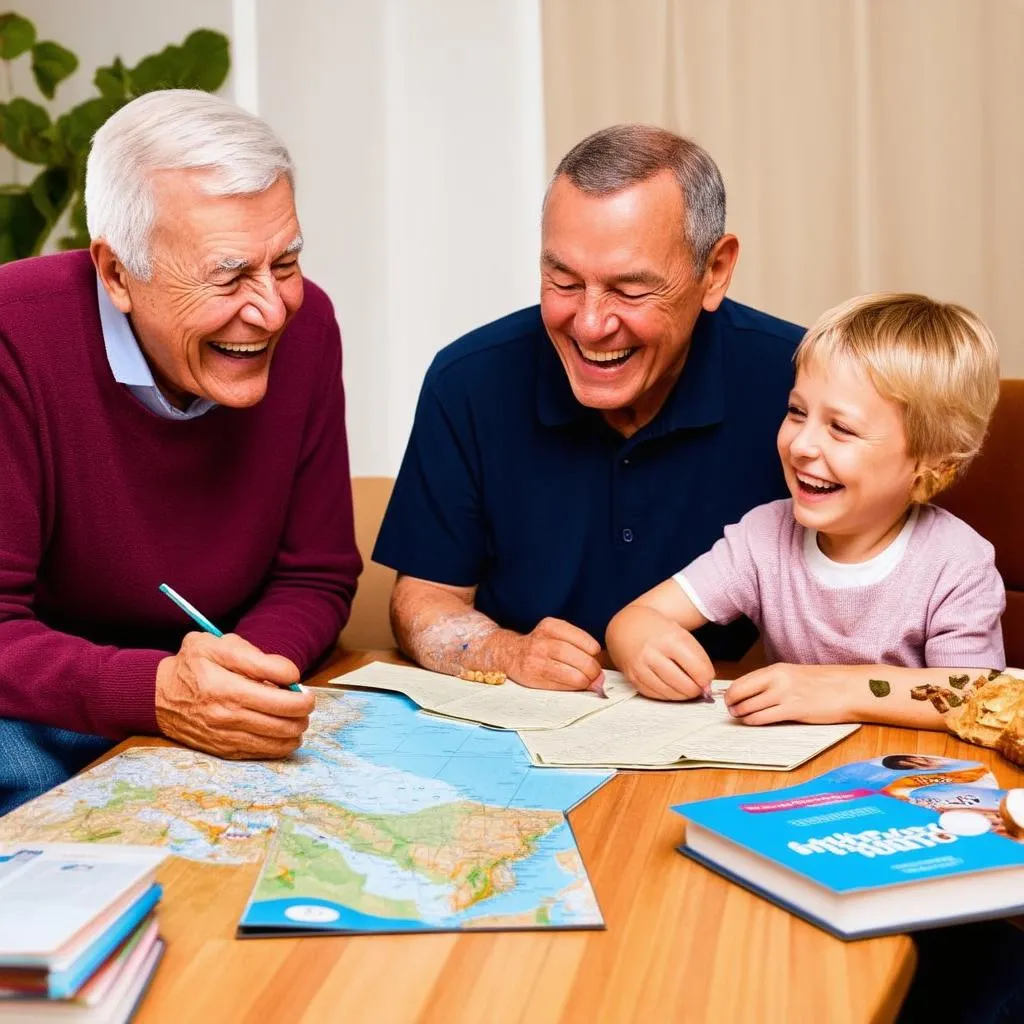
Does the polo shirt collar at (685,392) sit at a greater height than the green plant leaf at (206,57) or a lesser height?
lesser

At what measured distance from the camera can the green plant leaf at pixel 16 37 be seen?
344cm

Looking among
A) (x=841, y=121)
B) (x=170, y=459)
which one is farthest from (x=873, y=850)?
(x=841, y=121)

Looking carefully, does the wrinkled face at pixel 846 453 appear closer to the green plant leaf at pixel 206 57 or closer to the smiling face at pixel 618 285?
the smiling face at pixel 618 285

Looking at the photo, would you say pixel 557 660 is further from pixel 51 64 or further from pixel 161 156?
pixel 51 64

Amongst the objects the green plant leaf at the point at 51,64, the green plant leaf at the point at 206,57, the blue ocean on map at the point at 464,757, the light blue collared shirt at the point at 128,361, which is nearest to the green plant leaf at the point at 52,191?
the green plant leaf at the point at 51,64

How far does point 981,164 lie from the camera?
10.5 ft

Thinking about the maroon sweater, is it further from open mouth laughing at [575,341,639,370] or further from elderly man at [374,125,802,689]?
open mouth laughing at [575,341,639,370]

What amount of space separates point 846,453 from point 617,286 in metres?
0.40

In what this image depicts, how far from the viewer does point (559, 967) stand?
91cm

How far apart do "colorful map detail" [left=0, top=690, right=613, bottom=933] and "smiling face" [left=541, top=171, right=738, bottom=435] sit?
2.01 ft

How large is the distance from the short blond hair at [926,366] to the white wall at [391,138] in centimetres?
245

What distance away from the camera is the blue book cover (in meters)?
0.96

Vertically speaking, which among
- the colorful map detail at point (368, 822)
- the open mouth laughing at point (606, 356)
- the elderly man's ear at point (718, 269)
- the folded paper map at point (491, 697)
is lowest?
the folded paper map at point (491, 697)

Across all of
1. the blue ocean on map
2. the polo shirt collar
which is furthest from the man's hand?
the polo shirt collar
